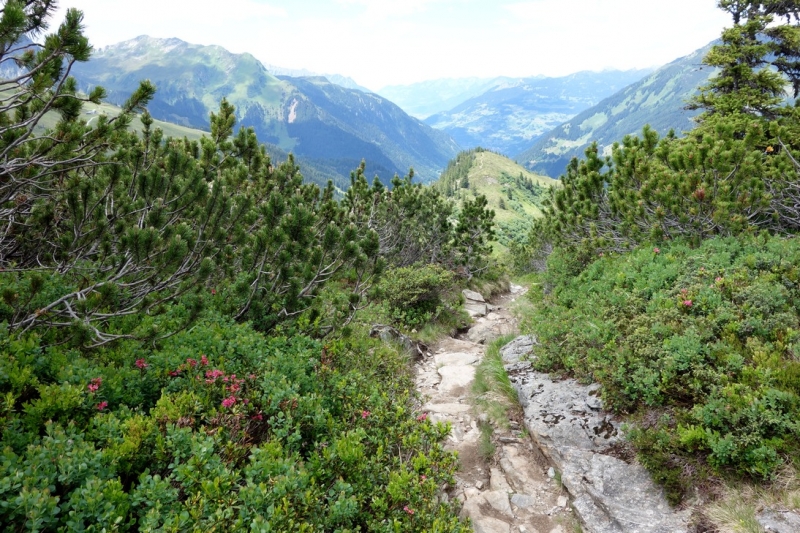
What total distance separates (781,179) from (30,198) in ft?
48.3

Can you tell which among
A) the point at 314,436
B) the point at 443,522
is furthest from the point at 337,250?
the point at 443,522

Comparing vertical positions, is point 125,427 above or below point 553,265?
above

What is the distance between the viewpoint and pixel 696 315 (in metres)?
6.56

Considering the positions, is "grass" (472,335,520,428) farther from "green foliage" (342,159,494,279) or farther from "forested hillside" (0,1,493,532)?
"green foliage" (342,159,494,279)

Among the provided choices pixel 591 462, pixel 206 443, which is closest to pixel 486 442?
pixel 591 462

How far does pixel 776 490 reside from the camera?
4.01m

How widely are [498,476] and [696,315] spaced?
4269 millimetres

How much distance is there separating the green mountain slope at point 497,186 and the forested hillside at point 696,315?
102 metres

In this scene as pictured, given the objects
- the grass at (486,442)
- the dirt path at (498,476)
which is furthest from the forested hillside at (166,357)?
the grass at (486,442)

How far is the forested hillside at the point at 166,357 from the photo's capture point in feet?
10.1

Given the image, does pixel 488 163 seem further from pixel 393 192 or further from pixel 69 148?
pixel 69 148

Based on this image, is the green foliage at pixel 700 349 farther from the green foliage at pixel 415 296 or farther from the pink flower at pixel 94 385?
the pink flower at pixel 94 385

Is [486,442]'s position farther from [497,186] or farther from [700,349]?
[497,186]

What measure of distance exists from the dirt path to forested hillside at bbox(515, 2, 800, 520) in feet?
4.04
